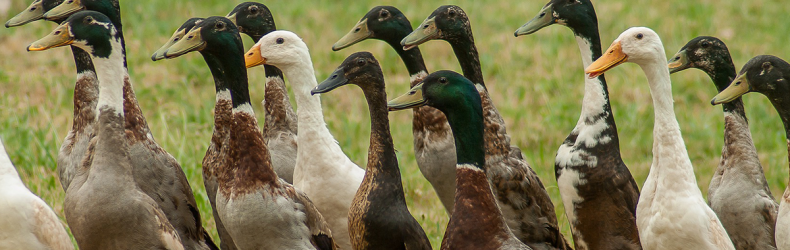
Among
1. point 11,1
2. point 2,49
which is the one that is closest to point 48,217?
point 2,49

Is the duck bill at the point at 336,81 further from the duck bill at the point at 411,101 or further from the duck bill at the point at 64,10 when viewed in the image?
the duck bill at the point at 64,10

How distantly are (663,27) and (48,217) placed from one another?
24.1ft

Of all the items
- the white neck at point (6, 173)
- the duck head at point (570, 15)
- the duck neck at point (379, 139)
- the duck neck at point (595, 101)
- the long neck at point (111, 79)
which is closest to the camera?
the white neck at point (6, 173)

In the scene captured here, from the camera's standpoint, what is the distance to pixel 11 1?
10586 mm

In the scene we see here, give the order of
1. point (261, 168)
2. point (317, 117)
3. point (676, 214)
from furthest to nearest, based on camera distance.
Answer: point (317, 117)
point (261, 168)
point (676, 214)

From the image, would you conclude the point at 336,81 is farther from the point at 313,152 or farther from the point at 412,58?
the point at 412,58

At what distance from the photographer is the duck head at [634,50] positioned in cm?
432

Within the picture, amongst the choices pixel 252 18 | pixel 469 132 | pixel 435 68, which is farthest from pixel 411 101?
pixel 435 68

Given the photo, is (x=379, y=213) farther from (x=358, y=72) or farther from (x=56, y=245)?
(x=56, y=245)

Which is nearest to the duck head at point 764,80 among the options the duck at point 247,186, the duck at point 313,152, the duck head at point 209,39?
the duck at point 313,152

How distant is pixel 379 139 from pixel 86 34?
155 cm

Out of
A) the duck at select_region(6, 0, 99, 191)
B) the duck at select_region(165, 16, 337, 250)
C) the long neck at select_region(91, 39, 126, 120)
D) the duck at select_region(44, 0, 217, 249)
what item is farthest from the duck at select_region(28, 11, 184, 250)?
the duck at select_region(6, 0, 99, 191)

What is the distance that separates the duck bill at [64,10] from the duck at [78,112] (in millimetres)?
121

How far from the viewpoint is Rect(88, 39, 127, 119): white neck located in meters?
4.51
